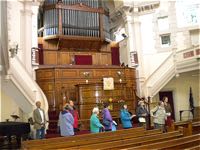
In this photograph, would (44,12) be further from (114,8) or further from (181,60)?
(181,60)

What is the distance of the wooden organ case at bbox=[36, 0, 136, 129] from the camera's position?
13.0 m

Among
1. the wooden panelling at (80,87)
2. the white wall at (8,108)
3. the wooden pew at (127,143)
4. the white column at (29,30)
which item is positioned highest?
the white column at (29,30)

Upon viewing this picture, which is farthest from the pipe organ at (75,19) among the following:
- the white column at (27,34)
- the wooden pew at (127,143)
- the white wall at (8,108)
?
the wooden pew at (127,143)

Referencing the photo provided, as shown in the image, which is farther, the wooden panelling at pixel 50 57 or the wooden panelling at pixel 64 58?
the wooden panelling at pixel 64 58

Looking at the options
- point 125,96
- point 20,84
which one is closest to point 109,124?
point 20,84

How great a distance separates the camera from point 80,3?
16375 mm

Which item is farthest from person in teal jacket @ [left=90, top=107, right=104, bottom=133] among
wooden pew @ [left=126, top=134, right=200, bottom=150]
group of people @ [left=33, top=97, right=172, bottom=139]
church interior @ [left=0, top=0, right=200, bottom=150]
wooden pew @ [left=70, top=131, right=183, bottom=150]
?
church interior @ [left=0, top=0, right=200, bottom=150]

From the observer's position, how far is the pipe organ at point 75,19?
50.9 feet

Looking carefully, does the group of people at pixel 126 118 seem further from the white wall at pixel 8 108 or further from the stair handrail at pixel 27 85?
the white wall at pixel 8 108

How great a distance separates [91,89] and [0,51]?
5.78 meters

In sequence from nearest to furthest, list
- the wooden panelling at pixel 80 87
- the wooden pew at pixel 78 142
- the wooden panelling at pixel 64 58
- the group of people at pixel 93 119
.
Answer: the wooden pew at pixel 78 142 < the group of people at pixel 93 119 < the wooden panelling at pixel 80 87 < the wooden panelling at pixel 64 58

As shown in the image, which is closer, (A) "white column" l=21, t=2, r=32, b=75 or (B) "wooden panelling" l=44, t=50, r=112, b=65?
(A) "white column" l=21, t=2, r=32, b=75

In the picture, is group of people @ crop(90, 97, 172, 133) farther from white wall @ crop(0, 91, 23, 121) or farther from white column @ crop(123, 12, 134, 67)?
white column @ crop(123, 12, 134, 67)

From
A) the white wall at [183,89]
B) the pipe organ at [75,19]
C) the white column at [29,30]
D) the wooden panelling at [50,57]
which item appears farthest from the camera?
the white wall at [183,89]
